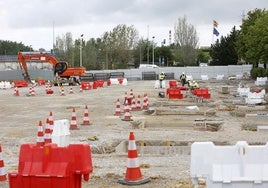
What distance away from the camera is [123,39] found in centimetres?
10775

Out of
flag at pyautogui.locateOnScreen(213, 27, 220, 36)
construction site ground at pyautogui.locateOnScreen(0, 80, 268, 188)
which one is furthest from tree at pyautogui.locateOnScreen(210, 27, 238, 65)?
construction site ground at pyautogui.locateOnScreen(0, 80, 268, 188)

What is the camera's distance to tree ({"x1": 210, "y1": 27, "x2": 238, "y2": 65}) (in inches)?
3873

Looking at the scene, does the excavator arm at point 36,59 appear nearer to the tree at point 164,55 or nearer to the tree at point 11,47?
the tree at point 164,55

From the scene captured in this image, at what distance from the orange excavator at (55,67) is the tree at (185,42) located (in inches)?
2547

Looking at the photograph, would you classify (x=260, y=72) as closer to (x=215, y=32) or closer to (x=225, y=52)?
(x=225, y=52)

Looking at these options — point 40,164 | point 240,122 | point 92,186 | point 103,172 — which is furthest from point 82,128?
point 40,164

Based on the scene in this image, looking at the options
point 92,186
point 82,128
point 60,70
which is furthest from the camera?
point 60,70

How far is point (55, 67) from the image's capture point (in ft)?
172

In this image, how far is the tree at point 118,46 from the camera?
106 meters

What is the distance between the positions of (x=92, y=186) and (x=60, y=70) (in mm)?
45229

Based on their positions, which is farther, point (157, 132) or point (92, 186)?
point (157, 132)

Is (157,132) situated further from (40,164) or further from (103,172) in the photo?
(40,164)

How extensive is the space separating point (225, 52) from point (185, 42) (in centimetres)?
2321

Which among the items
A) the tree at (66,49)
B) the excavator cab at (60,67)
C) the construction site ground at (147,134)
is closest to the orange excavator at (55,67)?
the excavator cab at (60,67)
